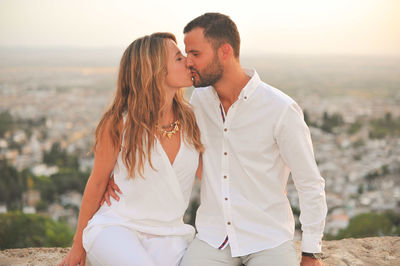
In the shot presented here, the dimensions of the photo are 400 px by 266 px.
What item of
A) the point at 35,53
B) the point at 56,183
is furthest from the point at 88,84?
the point at 56,183

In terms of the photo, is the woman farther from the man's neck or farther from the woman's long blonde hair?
the man's neck

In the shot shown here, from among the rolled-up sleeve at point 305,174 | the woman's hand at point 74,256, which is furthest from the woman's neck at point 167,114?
the woman's hand at point 74,256

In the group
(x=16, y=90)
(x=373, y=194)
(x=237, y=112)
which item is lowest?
(x=373, y=194)

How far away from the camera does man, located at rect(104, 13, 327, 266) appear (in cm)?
205

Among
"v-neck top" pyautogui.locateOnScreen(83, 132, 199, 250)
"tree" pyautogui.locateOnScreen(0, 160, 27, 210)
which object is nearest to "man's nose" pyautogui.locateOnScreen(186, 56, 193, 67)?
"v-neck top" pyautogui.locateOnScreen(83, 132, 199, 250)

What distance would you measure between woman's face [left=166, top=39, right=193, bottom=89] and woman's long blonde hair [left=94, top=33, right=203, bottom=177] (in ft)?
0.10

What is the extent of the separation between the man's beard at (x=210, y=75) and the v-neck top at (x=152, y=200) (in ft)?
1.31

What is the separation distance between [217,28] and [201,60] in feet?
0.69

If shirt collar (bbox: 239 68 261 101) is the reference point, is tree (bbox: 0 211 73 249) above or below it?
below

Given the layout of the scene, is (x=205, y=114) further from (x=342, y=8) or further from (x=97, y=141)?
(x=342, y=8)

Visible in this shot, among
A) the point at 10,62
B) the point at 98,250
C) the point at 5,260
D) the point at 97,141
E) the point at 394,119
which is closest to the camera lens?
the point at 98,250

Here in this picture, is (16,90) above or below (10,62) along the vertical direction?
below

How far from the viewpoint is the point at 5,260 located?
269 centimetres

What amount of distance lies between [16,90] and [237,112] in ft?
89.7
